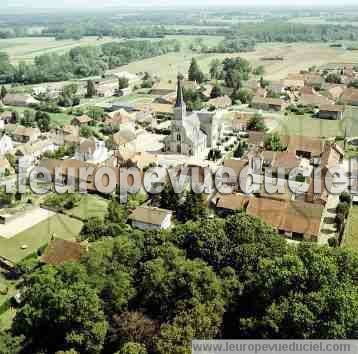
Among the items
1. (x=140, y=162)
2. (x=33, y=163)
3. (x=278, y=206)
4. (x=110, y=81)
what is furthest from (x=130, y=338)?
(x=110, y=81)

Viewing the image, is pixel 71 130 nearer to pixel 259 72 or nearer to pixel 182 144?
pixel 182 144

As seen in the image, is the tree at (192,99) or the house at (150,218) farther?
the tree at (192,99)

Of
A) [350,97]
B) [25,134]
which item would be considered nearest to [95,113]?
[25,134]

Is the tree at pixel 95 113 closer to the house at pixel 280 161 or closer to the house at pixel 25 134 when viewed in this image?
the house at pixel 25 134

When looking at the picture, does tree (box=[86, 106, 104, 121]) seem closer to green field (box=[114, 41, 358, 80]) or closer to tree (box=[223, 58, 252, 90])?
tree (box=[223, 58, 252, 90])

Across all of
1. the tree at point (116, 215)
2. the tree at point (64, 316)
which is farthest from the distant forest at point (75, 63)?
the tree at point (64, 316)

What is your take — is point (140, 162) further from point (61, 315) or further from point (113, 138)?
point (61, 315)
